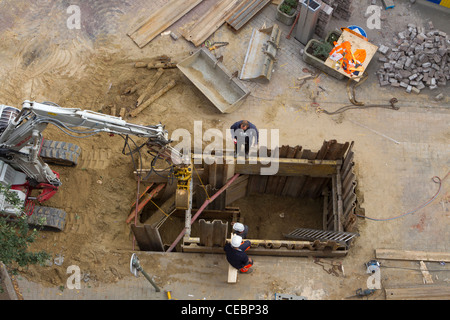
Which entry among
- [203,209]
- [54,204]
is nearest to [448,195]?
[203,209]

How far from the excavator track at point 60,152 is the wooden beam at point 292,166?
190 inches

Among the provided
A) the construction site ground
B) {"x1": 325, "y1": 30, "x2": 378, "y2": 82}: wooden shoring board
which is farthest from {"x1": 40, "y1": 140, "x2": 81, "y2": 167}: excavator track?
{"x1": 325, "y1": 30, "x2": 378, "y2": 82}: wooden shoring board

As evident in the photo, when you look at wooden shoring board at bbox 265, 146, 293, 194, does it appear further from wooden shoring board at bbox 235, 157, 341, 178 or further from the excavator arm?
the excavator arm

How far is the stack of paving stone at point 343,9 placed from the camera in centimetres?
1691

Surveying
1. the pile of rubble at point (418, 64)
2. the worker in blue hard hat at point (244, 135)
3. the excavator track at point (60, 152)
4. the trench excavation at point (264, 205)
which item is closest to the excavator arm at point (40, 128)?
the excavator track at point (60, 152)

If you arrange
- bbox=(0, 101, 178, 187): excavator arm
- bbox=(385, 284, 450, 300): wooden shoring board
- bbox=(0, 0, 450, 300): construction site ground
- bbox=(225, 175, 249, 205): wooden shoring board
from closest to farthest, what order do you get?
1. bbox=(0, 101, 178, 187): excavator arm
2. bbox=(385, 284, 450, 300): wooden shoring board
3. bbox=(0, 0, 450, 300): construction site ground
4. bbox=(225, 175, 249, 205): wooden shoring board

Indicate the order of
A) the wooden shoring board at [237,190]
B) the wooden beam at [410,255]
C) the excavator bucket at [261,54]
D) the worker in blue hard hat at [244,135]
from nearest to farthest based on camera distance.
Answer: the wooden beam at [410,255] → the worker in blue hard hat at [244,135] → the wooden shoring board at [237,190] → the excavator bucket at [261,54]

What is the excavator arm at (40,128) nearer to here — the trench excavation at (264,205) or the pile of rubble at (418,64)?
the trench excavation at (264,205)

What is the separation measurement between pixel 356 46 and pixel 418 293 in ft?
28.1

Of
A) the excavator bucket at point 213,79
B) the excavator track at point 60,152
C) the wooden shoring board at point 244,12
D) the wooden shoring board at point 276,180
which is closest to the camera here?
the wooden shoring board at point 276,180

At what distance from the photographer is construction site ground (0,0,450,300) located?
1255cm

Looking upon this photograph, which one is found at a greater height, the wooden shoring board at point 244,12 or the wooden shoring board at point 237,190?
the wooden shoring board at point 244,12

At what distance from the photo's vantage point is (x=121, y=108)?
15320mm

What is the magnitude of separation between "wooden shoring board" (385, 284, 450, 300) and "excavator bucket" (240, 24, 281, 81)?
785cm
